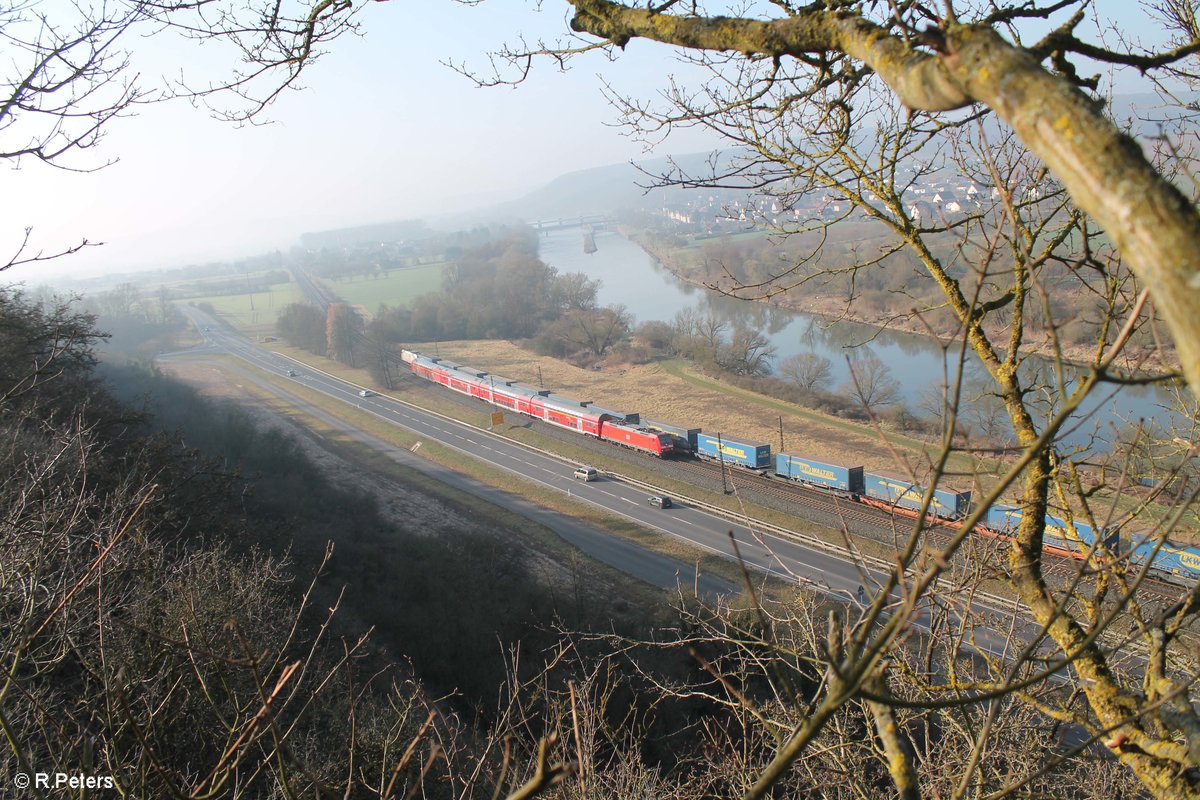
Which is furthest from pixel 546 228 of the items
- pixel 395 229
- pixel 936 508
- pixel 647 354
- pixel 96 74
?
pixel 96 74

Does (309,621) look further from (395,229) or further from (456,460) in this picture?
(395,229)

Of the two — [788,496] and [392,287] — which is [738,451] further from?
[392,287]

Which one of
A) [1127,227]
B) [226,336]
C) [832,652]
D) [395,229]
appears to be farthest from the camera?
[395,229]

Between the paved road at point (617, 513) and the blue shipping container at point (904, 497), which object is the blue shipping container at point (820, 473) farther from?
the paved road at point (617, 513)

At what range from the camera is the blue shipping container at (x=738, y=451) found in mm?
19906

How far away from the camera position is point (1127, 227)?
3.35 ft

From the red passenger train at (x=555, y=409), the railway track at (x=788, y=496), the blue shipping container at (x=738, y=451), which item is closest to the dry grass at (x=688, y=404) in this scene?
the railway track at (x=788, y=496)

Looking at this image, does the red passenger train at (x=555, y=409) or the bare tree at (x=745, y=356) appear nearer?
the red passenger train at (x=555, y=409)

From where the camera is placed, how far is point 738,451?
20.4m

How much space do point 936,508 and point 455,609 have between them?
11.2 meters

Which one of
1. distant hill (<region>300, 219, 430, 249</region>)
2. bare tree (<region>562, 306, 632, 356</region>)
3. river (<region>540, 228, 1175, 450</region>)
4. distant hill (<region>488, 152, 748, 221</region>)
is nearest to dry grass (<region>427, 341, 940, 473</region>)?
bare tree (<region>562, 306, 632, 356</region>)

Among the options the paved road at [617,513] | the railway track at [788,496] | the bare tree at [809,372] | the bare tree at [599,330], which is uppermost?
the bare tree at [599,330]

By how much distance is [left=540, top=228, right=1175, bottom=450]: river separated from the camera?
37.4 ft

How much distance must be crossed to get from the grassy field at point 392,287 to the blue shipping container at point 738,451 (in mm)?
33315
